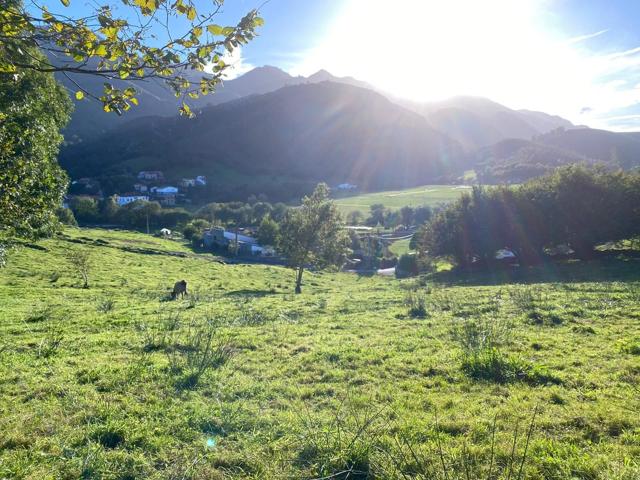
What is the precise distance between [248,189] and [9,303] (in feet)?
584

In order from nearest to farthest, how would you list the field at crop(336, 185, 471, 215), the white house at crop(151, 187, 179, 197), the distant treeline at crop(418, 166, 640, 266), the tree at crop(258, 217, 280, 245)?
the distant treeline at crop(418, 166, 640, 266), the tree at crop(258, 217, 280, 245), the field at crop(336, 185, 471, 215), the white house at crop(151, 187, 179, 197)

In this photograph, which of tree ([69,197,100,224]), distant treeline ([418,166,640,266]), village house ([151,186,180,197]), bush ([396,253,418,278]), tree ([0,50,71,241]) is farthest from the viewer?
village house ([151,186,180,197])

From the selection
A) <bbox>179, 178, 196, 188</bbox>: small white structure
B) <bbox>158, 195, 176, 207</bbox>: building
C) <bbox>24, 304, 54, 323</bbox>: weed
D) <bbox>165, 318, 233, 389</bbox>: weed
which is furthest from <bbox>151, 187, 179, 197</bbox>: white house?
<bbox>165, 318, 233, 389</bbox>: weed

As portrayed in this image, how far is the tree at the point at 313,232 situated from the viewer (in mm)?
41375

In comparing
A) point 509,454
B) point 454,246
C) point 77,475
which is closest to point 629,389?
point 509,454

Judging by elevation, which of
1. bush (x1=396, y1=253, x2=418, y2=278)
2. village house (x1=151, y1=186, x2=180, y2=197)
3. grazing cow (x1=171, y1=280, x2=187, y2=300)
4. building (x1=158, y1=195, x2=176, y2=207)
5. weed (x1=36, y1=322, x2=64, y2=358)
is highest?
village house (x1=151, y1=186, x2=180, y2=197)

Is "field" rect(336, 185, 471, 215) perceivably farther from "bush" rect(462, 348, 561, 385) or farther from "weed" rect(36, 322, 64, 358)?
"bush" rect(462, 348, 561, 385)

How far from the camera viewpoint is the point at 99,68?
4586 millimetres

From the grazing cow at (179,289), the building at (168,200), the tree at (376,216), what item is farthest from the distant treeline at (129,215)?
the grazing cow at (179,289)

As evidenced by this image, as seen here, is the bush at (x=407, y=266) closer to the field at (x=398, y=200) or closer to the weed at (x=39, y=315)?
the weed at (x=39, y=315)

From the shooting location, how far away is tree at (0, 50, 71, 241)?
35.7 feet

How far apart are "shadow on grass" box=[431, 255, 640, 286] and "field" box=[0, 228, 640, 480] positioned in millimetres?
13588

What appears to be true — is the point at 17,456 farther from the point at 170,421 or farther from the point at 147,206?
the point at 147,206

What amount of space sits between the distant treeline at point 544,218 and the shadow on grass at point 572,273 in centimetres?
296
